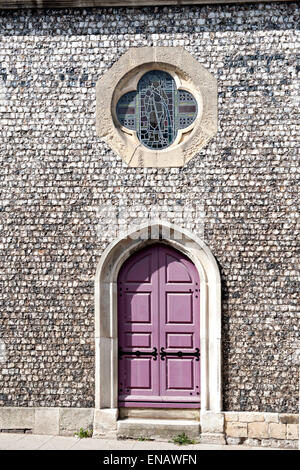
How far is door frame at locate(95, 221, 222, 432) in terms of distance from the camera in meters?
7.24

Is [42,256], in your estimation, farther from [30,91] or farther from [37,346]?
[30,91]

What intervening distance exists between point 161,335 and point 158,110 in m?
2.75

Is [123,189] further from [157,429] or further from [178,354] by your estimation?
[157,429]

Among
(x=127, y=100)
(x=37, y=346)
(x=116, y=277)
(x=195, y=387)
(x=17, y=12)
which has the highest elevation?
(x=17, y=12)

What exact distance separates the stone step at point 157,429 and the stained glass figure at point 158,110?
3.31 meters

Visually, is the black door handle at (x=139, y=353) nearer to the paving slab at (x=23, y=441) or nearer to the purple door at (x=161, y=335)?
the purple door at (x=161, y=335)

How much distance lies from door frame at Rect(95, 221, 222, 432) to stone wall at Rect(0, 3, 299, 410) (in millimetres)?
116

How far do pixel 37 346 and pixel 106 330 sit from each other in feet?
2.85

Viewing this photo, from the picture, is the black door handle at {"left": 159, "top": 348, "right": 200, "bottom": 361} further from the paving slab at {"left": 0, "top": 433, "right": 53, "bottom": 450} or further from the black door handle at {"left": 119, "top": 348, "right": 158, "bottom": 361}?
the paving slab at {"left": 0, "top": 433, "right": 53, "bottom": 450}

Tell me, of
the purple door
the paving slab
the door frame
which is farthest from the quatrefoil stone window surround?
the paving slab

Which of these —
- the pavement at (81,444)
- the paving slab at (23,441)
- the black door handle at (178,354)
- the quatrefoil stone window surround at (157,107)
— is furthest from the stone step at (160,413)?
the quatrefoil stone window surround at (157,107)

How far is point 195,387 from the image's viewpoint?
7.41 m
